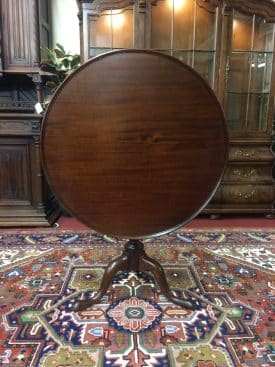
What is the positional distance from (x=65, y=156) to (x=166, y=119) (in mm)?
420

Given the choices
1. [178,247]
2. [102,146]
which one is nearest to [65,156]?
[102,146]

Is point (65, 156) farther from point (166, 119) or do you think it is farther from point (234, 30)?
point (234, 30)

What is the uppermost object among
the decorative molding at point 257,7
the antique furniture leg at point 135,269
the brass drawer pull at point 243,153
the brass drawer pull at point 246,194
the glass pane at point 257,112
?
the decorative molding at point 257,7

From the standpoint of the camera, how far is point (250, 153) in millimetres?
2695

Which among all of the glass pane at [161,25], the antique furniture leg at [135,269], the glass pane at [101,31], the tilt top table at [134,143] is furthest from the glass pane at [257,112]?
the antique furniture leg at [135,269]

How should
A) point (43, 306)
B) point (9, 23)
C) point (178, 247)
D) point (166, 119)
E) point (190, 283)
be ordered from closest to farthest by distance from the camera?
point (166, 119) → point (43, 306) → point (190, 283) → point (178, 247) → point (9, 23)

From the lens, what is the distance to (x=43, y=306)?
145 centimetres

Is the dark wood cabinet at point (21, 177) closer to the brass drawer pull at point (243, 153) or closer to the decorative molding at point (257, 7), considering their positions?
the brass drawer pull at point (243, 153)

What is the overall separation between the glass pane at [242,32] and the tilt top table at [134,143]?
168 centimetres

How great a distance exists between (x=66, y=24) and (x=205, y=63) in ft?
4.33

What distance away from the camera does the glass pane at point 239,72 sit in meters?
2.66

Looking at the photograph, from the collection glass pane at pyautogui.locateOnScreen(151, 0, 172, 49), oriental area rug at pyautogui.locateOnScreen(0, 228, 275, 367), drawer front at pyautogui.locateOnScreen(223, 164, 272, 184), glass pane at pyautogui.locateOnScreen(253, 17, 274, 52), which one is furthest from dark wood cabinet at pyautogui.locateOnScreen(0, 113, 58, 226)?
glass pane at pyautogui.locateOnScreen(253, 17, 274, 52)

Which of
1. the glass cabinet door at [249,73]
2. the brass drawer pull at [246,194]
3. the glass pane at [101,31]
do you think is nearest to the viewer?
the glass pane at [101,31]

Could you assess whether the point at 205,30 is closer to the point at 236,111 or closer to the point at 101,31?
the point at 236,111
